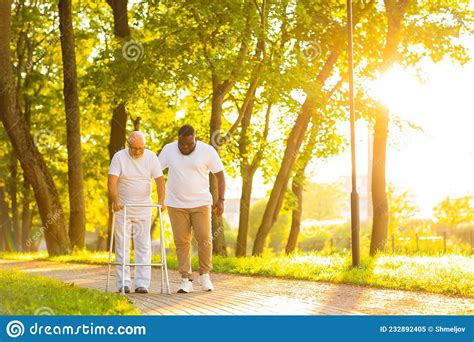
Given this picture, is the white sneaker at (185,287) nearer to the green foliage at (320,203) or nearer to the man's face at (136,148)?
the man's face at (136,148)

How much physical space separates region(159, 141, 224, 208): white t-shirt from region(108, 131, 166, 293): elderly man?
20cm

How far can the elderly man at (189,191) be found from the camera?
11.7 meters

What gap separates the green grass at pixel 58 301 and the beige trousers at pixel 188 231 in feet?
4.89

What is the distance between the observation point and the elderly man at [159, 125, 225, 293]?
11.7m

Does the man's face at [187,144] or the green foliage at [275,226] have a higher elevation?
the man's face at [187,144]

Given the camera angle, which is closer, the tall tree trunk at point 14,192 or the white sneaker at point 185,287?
the white sneaker at point 185,287

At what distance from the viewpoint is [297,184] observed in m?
34.7

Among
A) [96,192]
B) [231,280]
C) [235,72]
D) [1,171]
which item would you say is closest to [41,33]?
[1,171]

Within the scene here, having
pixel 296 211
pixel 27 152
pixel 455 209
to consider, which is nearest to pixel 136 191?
pixel 27 152

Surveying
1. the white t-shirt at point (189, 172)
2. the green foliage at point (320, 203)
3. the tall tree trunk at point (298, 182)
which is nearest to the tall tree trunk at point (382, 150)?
the tall tree trunk at point (298, 182)

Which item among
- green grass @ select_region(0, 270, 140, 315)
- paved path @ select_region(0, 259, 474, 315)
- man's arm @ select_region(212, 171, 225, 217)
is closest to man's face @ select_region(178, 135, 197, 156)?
man's arm @ select_region(212, 171, 225, 217)

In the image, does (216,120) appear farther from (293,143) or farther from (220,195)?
(220,195)

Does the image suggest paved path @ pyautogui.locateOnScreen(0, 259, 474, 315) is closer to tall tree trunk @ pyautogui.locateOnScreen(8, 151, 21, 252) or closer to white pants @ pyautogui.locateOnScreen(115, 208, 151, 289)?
white pants @ pyautogui.locateOnScreen(115, 208, 151, 289)
